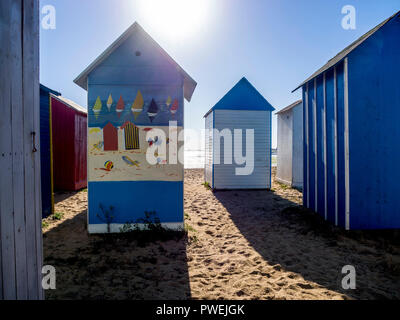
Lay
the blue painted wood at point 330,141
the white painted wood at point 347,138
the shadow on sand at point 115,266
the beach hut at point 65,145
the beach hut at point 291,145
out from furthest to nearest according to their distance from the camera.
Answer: the beach hut at point 291,145
the beach hut at point 65,145
the blue painted wood at point 330,141
the white painted wood at point 347,138
the shadow on sand at point 115,266

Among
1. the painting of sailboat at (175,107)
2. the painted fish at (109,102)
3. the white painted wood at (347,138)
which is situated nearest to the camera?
the white painted wood at (347,138)

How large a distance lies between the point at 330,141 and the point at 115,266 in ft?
17.6

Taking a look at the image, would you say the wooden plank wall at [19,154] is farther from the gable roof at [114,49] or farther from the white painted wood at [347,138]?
the white painted wood at [347,138]

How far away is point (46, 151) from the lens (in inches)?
274

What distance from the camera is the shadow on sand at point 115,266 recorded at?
3.17 meters

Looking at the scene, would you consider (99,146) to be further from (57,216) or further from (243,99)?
(243,99)

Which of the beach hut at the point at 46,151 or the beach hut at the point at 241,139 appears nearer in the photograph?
Answer: the beach hut at the point at 46,151

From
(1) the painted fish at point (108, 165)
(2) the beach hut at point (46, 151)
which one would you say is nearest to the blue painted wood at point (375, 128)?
(1) the painted fish at point (108, 165)

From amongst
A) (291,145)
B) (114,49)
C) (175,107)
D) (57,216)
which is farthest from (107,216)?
(291,145)

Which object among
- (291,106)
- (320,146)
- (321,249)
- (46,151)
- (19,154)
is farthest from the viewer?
(291,106)

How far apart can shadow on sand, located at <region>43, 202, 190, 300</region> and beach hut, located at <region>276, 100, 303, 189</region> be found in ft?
25.3

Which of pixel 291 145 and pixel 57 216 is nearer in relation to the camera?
pixel 57 216

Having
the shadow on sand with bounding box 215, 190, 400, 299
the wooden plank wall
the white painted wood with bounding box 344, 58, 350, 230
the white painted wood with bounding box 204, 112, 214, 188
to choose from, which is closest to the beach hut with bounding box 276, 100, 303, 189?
the white painted wood with bounding box 204, 112, 214, 188
